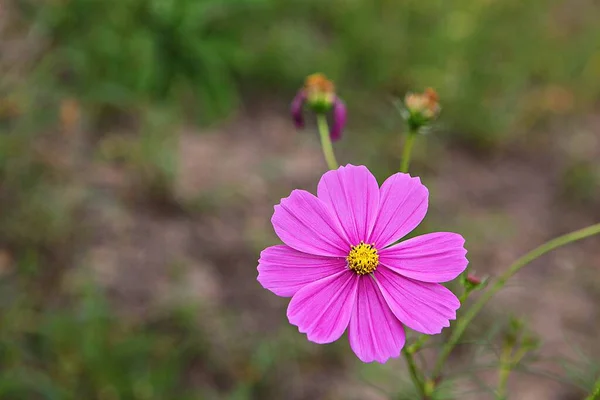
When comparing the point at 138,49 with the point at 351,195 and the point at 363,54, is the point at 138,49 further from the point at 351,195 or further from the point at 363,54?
the point at 351,195

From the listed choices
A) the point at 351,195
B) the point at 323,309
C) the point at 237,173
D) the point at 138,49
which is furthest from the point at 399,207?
the point at 237,173

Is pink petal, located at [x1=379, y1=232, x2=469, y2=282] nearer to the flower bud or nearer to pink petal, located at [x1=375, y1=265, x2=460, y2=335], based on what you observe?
pink petal, located at [x1=375, y1=265, x2=460, y2=335]

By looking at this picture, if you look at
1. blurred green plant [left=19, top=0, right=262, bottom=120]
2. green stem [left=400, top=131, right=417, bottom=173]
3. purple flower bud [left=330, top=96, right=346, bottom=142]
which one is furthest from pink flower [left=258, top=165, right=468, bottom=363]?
blurred green plant [left=19, top=0, right=262, bottom=120]

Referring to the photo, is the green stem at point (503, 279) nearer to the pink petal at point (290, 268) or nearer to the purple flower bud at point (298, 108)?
the pink petal at point (290, 268)

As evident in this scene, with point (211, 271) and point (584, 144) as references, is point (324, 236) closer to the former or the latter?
point (211, 271)

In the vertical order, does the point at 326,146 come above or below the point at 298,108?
below
